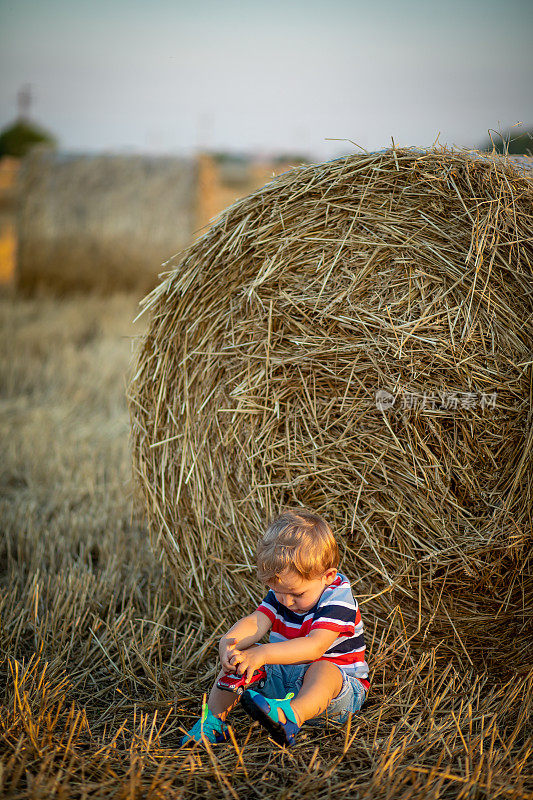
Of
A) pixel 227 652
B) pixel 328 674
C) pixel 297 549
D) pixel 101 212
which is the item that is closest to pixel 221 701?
pixel 227 652

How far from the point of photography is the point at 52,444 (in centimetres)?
395

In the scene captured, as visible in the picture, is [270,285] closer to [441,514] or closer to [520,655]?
[441,514]

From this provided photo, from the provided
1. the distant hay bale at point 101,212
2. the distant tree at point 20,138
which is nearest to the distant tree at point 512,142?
the distant hay bale at point 101,212

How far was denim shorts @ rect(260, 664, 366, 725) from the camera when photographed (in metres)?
1.84

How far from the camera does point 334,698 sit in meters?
1.84

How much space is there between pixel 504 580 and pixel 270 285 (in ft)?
3.99

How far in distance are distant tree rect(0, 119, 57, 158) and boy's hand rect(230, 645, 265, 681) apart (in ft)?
111

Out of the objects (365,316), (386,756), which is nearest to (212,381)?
(365,316)

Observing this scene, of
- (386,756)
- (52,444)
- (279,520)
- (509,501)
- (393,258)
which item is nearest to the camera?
(386,756)

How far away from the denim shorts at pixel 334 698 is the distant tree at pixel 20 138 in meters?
33.6

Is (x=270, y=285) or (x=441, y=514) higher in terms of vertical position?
(x=270, y=285)

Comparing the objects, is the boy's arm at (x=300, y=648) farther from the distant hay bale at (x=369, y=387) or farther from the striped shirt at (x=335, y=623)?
the distant hay bale at (x=369, y=387)

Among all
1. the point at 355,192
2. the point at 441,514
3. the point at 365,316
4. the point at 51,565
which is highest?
the point at 355,192

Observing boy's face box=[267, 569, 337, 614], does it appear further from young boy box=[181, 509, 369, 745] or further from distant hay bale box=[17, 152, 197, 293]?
distant hay bale box=[17, 152, 197, 293]
